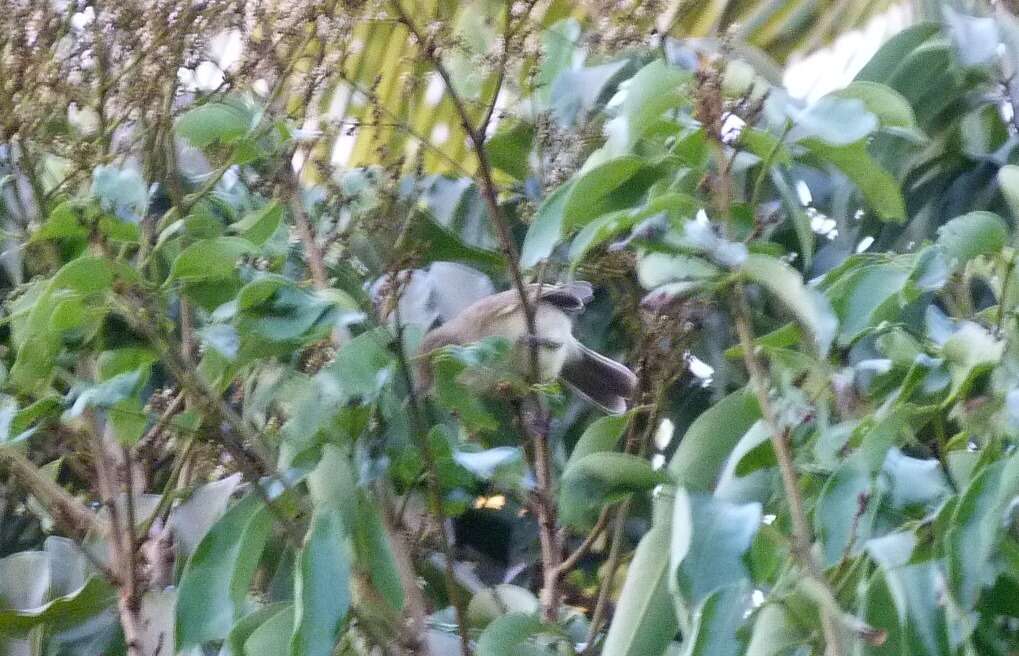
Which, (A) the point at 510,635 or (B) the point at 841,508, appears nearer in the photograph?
(B) the point at 841,508

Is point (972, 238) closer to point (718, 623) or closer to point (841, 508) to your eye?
point (841, 508)

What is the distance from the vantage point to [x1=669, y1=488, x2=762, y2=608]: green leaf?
921 mm

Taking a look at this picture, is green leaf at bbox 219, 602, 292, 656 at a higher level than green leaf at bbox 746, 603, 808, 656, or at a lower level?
lower

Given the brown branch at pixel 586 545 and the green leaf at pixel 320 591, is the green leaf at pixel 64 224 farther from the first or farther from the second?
the brown branch at pixel 586 545

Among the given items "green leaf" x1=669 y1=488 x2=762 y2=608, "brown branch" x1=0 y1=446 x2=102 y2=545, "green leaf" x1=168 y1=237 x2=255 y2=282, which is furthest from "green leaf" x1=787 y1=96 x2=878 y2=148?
"brown branch" x1=0 y1=446 x2=102 y2=545

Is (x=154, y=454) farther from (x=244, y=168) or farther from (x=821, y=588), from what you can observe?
(x=821, y=588)

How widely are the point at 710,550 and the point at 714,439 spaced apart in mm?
230

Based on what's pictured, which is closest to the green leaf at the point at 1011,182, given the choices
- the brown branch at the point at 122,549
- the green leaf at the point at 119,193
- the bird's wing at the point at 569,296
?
the bird's wing at the point at 569,296

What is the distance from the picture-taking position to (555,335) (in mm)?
1921

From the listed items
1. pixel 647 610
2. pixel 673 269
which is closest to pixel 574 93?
pixel 673 269

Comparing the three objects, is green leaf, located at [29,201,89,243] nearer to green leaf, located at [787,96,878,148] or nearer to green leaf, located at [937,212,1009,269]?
green leaf, located at [787,96,878,148]

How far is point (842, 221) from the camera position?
5.61 feet

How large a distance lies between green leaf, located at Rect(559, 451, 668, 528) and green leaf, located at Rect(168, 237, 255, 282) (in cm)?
31

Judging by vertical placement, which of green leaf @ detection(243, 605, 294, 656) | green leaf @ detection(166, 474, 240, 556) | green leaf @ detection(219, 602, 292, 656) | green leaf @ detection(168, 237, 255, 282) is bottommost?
green leaf @ detection(166, 474, 240, 556)
